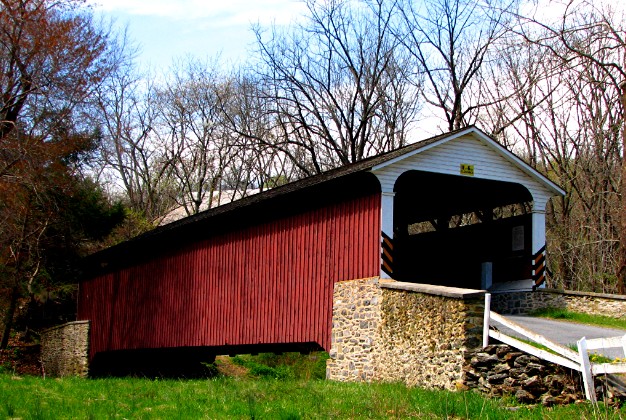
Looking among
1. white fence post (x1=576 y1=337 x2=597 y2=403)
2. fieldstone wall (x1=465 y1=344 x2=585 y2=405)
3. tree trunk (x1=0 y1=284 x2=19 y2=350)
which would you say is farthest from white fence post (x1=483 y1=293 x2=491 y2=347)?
tree trunk (x1=0 y1=284 x2=19 y2=350)

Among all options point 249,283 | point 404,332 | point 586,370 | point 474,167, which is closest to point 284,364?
point 249,283

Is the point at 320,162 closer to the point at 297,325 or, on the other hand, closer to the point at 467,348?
the point at 297,325

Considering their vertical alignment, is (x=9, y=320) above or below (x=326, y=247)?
below

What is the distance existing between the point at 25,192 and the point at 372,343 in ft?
50.7

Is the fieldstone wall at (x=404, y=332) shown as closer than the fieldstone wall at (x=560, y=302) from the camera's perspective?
Yes

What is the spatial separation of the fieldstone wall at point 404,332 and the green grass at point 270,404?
590 millimetres

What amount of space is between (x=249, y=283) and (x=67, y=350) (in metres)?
10.9

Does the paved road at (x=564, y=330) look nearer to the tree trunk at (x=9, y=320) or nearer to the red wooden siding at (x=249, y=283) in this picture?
the red wooden siding at (x=249, y=283)

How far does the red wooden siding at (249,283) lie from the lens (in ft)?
51.2

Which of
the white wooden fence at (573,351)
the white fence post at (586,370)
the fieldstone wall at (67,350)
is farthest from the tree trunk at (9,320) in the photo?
the white fence post at (586,370)

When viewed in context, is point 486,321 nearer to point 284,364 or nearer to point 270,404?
point 270,404

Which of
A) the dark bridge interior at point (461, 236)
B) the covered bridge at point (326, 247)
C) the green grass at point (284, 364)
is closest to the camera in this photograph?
the covered bridge at point (326, 247)

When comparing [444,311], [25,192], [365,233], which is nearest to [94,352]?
[25,192]

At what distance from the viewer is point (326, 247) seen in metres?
16.1
